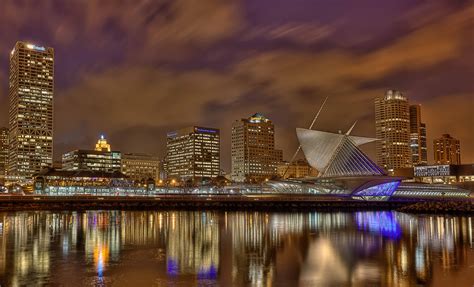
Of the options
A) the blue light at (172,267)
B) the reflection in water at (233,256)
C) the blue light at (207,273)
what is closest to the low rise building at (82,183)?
the reflection in water at (233,256)

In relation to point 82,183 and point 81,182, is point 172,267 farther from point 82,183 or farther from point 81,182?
point 81,182

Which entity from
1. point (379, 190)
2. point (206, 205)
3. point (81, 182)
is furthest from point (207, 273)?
point (81, 182)

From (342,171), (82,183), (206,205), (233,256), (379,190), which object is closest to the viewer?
(233,256)

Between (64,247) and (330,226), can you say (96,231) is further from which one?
(330,226)

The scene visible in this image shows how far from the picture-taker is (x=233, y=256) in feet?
85.1

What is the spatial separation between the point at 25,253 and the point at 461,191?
113885 mm

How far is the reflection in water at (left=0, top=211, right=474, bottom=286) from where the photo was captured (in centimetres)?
2012

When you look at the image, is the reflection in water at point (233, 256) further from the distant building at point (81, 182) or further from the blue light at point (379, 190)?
the distant building at point (81, 182)

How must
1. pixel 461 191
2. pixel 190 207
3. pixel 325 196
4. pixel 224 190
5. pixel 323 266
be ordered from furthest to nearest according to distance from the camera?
pixel 224 190
pixel 461 191
pixel 325 196
pixel 190 207
pixel 323 266

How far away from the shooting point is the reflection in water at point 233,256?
2012 cm

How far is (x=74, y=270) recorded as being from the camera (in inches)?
849

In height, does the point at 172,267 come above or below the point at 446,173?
below

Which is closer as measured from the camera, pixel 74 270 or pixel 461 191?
pixel 74 270

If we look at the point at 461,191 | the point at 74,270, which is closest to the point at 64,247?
the point at 74,270
